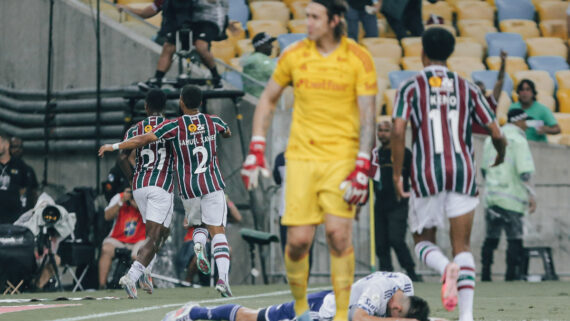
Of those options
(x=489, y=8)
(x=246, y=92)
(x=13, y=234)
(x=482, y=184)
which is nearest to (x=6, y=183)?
(x=13, y=234)

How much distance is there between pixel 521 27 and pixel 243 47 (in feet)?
17.1

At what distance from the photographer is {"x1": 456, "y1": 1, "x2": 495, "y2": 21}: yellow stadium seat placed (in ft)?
67.6

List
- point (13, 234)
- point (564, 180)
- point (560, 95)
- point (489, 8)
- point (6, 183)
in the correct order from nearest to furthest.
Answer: point (13, 234) < point (6, 183) < point (564, 180) < point (560, 95) < point (489, 8)

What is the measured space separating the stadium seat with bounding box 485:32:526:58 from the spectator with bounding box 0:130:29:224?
336 inches

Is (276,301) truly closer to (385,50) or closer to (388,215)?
(388,215)

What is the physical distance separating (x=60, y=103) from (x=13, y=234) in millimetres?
3893

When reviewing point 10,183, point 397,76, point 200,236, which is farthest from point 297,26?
point 200,236

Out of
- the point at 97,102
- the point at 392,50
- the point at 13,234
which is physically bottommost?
the point at 13,234

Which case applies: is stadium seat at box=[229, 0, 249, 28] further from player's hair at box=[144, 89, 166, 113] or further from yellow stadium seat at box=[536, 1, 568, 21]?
player's hair at box=[144, 89, 166, 113]

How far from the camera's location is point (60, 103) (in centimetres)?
1681

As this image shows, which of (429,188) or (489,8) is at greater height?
(489,8)

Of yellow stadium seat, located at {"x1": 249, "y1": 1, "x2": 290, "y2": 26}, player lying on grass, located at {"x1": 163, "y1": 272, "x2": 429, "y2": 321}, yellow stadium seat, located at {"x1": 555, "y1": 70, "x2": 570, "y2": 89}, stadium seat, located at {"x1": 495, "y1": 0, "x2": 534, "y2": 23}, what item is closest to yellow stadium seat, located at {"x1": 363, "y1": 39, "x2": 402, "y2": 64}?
yellow stadium seat, located at {"x1": 249, "y1": 1, "x2": 290, "y2": 26}

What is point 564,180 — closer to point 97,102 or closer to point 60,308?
point 97,102

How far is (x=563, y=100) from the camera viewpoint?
17.8 metres
